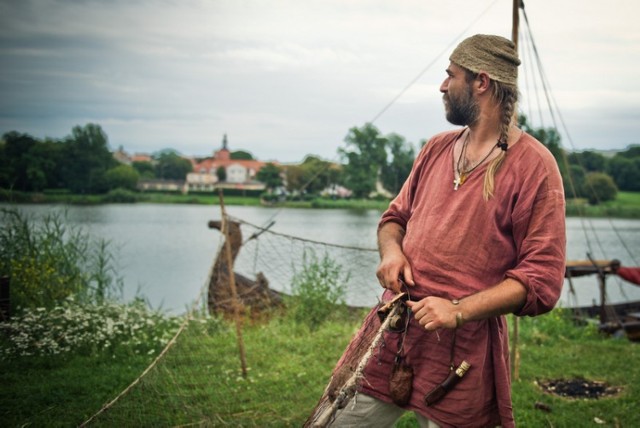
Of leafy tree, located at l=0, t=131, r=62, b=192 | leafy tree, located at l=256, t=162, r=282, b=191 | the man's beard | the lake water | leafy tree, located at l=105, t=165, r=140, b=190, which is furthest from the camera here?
leafy tree, located at l=256, t=162, r=282, b=191

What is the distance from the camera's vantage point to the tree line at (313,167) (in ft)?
56.1

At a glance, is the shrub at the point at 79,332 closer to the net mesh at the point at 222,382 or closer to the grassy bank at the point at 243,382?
the grassy bank at the point at 243,382

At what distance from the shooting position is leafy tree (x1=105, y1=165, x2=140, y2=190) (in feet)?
122

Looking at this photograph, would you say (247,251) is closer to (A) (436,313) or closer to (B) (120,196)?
(A) (436,313)

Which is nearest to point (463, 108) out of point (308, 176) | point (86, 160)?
point (86, 160)

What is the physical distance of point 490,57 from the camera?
1.98 meters

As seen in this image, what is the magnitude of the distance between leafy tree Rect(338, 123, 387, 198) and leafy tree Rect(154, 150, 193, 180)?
1301 inches

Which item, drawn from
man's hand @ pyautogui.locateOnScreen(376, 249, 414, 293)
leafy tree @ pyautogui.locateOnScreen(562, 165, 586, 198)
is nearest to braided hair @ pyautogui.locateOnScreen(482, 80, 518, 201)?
man's hand @ pyautogui.locateOnScreen(376, 249, 414, 293)

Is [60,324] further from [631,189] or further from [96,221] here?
[631,189]

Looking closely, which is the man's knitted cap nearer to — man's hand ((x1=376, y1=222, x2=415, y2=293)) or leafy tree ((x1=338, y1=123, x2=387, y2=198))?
man's hand ((x1=376, y1=222, x2=415, y2=293))

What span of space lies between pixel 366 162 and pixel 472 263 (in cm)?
3235

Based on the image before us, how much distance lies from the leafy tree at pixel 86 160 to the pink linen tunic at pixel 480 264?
2573 centimetres

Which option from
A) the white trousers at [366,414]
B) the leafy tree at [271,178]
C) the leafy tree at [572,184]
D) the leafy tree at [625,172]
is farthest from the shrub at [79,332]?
the leafy tree at [271,178]

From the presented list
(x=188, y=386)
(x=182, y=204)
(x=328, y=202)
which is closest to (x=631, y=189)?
(x=328, y=202)
